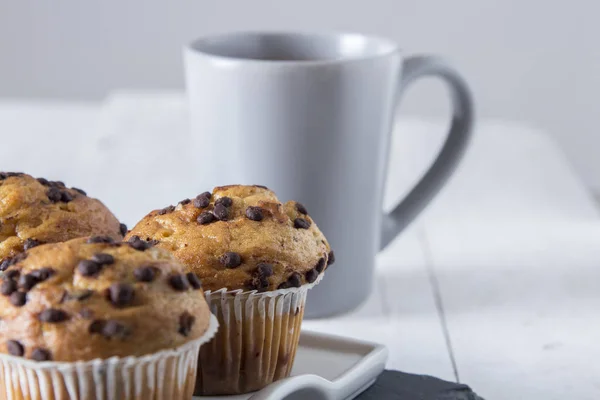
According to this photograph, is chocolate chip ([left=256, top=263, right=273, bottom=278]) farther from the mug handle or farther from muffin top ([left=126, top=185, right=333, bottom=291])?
the mug handle

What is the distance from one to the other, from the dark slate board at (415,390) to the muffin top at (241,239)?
0.52ft

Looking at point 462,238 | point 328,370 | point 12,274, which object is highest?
point 12,274

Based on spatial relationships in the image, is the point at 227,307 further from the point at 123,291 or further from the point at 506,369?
the point at 506,369

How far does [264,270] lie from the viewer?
3.16 feet

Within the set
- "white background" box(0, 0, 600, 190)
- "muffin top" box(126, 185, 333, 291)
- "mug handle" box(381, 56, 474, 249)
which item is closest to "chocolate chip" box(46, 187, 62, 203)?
"muffin top" box(126, 185, 333, 291)

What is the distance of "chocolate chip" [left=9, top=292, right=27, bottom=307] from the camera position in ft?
2.58

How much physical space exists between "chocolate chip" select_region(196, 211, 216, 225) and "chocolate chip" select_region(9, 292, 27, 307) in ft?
0.84

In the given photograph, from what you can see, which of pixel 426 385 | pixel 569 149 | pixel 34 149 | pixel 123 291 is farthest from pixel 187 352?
pixel 569 149

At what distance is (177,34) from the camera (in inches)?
124

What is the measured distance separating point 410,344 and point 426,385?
0.23 m

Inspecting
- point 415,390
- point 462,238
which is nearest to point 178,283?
point 415,390

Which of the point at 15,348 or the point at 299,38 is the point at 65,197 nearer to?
the point at 15,348

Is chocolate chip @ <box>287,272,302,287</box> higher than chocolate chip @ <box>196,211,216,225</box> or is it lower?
lower

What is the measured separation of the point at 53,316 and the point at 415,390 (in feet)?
1.49
